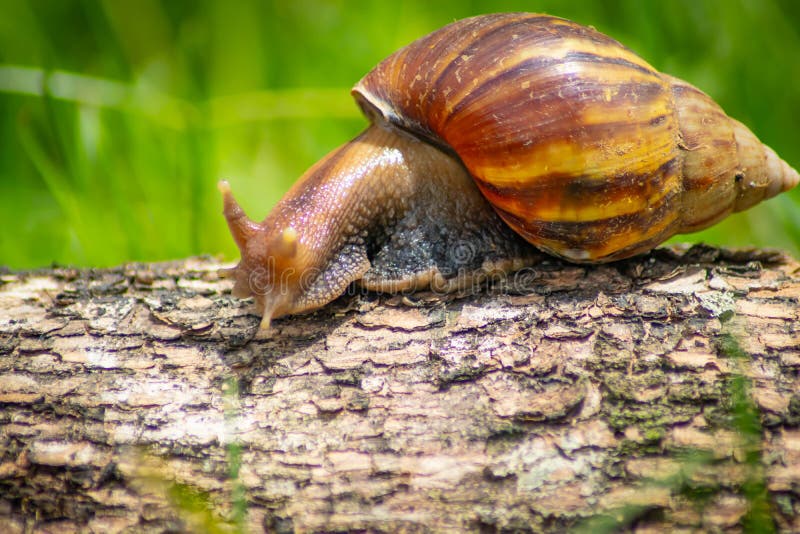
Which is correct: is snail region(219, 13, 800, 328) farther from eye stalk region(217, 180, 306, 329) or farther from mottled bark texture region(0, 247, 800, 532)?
mottled bark texture region(0, 247, 800, 532)

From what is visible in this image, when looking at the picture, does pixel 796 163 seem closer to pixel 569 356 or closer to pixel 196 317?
pixel 569 356

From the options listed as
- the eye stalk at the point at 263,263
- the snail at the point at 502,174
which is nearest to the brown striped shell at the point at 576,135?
the snail at the point at 502,174

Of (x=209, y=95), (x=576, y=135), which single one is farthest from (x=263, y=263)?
(x=209, y=95)

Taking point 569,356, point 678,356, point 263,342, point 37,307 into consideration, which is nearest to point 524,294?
point 569,356

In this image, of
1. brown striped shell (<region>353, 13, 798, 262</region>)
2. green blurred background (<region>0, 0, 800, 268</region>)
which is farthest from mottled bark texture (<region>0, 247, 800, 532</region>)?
green blurred background (<region>0, 0, 800, 268</region>)

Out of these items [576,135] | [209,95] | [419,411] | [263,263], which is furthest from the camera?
[209,95]

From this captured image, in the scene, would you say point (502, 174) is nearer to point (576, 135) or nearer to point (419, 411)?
point (576, 135)
